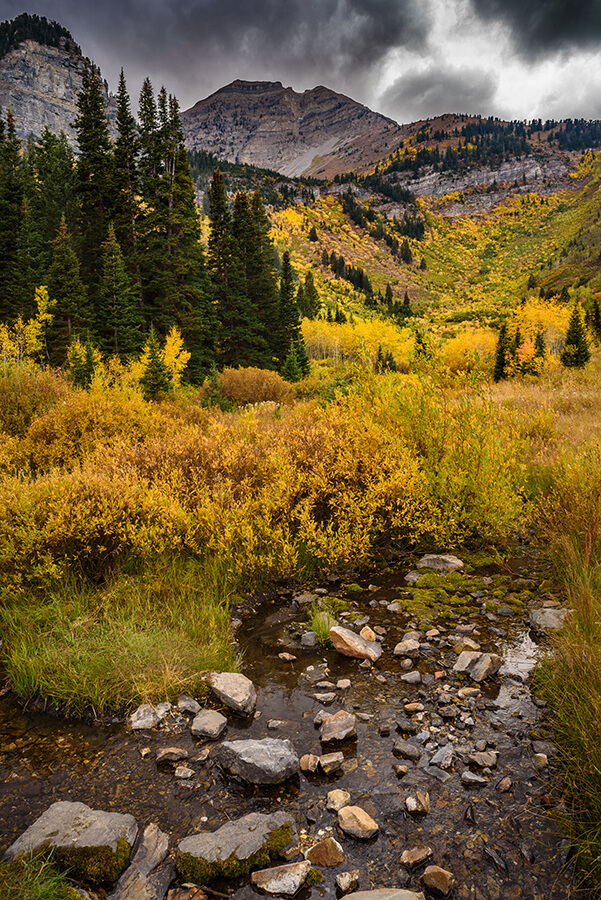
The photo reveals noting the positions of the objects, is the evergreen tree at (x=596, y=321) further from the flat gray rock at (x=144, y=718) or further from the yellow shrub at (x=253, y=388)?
the flat gray rock at (x=144, y=718)

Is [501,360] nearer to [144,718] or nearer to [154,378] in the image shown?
[154,378]

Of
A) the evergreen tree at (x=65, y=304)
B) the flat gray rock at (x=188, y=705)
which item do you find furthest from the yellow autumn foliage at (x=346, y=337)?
the flat gray rock at (x=188, y=705)

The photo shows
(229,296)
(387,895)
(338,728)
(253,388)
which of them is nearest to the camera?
(387,895)

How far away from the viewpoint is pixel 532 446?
915cm

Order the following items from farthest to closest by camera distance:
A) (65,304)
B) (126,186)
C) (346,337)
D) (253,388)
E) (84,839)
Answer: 1. (346,337)
2. (126,186)
3. (65,304)
4. (253,388)
5. (84,839)

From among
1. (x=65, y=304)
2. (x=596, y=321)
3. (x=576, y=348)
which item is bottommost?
(x=576, y=348)

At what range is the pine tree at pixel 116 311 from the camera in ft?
100.0

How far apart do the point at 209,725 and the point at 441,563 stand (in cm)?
391

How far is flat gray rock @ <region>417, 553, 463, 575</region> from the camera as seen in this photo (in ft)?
20.2

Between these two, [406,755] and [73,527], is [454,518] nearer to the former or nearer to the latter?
[406,755]

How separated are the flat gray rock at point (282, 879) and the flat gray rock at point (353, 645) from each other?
2.04 m

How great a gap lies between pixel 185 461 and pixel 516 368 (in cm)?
3843

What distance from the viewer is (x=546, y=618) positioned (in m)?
4.66

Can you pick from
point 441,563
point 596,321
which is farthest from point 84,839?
point 596,321
